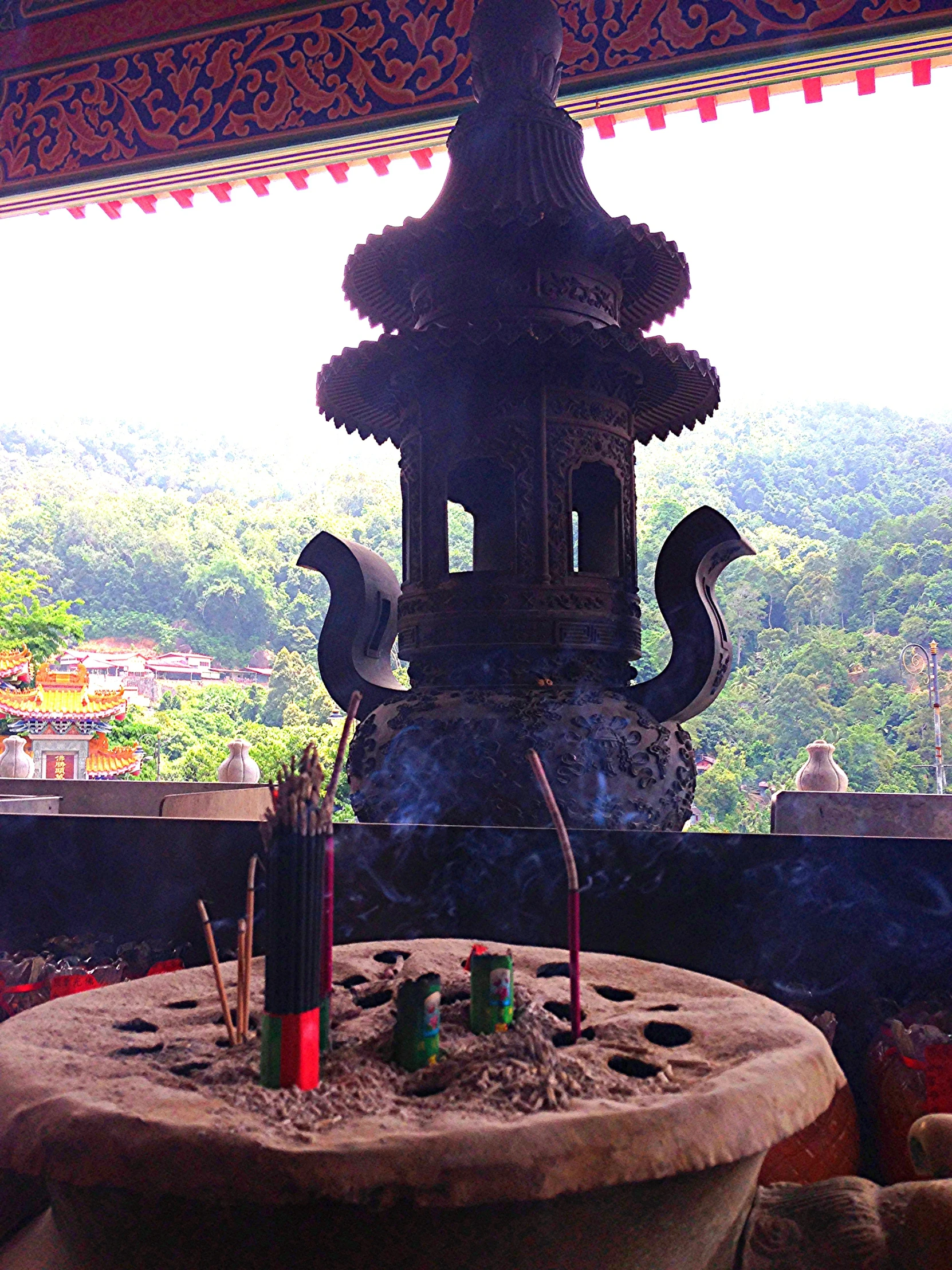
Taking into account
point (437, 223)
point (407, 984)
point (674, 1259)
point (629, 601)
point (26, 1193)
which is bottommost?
point (26, 1193)

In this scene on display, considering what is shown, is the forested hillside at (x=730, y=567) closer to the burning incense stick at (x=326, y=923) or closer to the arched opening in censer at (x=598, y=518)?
the arched opening in censer at (x=598, y=518)

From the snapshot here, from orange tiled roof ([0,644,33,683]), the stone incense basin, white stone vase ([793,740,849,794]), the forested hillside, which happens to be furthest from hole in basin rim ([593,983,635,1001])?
the forested hillside

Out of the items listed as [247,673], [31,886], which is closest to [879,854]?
[31,886]

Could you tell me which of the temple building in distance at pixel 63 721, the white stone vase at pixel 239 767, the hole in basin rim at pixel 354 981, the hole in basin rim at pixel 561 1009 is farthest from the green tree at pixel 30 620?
the hole in basin rim at pixel 561 1009

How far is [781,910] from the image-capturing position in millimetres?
2176

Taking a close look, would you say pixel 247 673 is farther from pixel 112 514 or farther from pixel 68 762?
pixel 68 762

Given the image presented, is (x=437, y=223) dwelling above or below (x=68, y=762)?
above

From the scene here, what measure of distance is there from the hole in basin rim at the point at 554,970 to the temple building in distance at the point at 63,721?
1616cm

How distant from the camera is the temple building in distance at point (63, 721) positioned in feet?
54.8

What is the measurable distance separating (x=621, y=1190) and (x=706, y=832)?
1372 millimetres

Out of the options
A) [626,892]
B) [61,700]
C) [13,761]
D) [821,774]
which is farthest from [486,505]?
[61,700]

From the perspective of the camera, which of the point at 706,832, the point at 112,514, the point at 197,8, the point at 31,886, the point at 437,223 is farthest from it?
the point at 112,514

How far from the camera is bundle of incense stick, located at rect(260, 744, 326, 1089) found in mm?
1074

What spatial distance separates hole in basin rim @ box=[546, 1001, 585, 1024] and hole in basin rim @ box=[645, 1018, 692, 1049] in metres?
0.11
